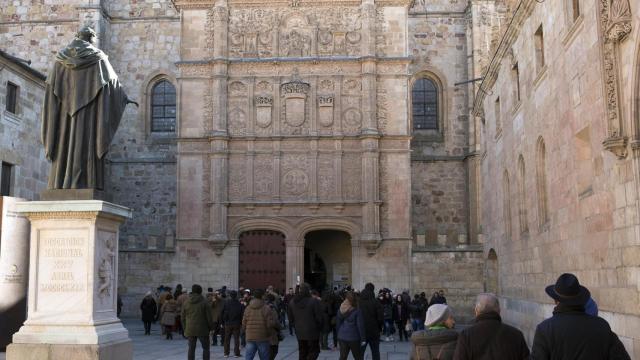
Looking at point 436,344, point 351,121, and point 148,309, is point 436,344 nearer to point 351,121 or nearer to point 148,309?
point 148,309

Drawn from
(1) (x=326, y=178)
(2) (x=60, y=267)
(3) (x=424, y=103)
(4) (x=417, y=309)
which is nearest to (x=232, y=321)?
(4) (x=417, y=309)

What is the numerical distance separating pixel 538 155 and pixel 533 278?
3.21 metres

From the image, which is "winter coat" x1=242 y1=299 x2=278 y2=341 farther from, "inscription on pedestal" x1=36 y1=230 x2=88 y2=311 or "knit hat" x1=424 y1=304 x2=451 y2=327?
"knit hat" x1=424 y1=304 x2=451 y2=327

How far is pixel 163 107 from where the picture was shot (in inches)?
1526

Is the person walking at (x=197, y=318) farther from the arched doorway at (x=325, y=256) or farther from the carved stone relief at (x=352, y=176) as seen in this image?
the arched doorway at (x=325, y=256)

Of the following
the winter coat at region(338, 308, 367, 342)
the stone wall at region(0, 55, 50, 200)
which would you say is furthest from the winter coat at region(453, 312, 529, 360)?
the stone wall at region(0, 55, 50, 200)

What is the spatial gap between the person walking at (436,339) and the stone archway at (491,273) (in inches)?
865

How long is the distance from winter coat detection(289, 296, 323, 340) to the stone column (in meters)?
7.14

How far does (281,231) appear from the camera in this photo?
30469mm

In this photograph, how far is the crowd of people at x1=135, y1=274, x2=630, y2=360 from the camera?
5441 millimetres

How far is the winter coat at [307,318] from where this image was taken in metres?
13.6

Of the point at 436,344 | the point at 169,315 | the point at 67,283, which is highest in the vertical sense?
the point at 67,283

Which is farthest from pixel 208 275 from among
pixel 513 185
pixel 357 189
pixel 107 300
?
pixel 107 300

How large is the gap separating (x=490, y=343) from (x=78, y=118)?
20.6ft
